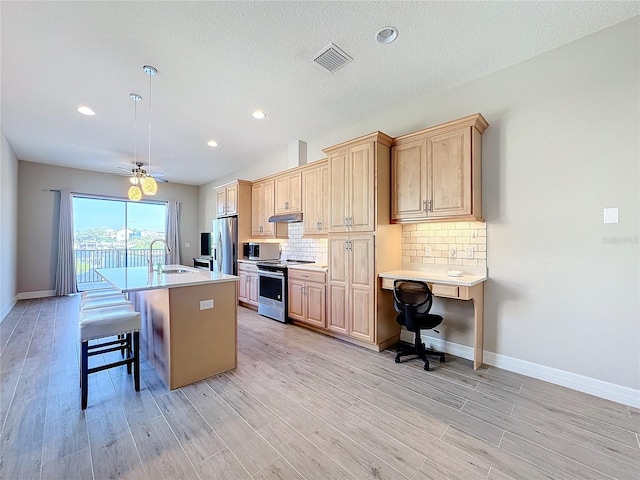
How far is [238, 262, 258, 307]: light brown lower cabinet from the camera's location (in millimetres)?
5086

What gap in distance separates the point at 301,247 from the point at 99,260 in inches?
217

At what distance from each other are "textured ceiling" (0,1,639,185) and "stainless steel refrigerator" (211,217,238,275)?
2.06m

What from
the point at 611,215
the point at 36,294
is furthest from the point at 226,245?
the point at 611,215

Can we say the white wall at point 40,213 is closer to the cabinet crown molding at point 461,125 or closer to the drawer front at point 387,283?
the drawer front at point 387,283

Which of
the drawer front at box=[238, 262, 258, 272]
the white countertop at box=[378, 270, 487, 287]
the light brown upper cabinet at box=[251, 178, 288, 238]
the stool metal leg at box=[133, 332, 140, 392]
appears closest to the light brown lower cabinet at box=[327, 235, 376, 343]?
the white countertop at box=[378, 270, 487, 287]

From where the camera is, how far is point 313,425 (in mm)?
1971

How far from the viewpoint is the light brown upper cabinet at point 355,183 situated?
3.28 meters

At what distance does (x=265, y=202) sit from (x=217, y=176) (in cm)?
276

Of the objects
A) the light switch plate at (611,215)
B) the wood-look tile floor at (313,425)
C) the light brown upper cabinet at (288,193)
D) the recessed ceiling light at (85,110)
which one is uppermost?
the recessed ceiling light at (85,110)

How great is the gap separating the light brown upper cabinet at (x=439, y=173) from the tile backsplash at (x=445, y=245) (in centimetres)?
26

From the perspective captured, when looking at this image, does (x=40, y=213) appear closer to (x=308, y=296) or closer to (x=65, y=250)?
(x=65, y=250)

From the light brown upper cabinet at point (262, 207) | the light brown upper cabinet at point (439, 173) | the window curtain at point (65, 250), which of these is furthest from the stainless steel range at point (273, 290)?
the window curtain at point (65, 250)

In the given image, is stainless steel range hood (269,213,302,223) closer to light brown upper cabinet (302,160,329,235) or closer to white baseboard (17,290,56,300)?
light brown upper cabinet (302,160,329,235)

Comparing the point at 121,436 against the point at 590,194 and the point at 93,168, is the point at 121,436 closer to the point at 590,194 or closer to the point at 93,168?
the point at 590,194
